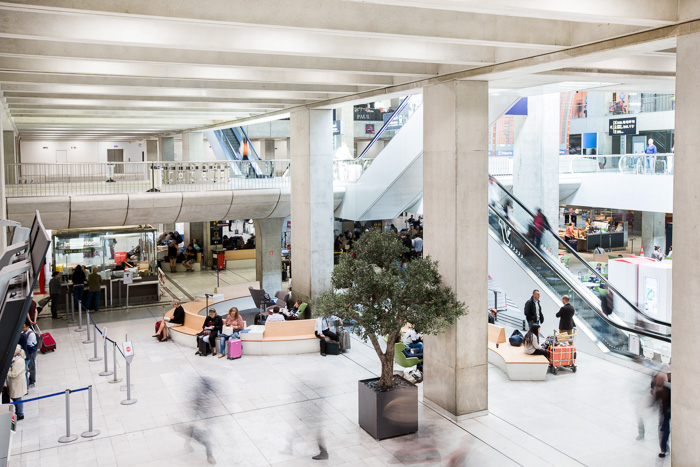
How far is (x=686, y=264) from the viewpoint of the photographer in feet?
23.9

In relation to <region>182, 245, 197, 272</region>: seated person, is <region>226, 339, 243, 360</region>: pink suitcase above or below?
below

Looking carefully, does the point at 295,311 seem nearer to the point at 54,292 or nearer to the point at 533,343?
the point at 533,343

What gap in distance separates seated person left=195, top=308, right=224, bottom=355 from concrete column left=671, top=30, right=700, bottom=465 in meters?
10.3

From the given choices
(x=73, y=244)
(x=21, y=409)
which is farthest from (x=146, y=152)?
(x=21, y=409)

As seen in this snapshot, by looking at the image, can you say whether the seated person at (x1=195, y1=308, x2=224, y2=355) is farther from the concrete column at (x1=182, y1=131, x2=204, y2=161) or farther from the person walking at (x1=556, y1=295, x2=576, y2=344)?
the concrete column at (x1=182, y1=131, x2=204, y2=161)

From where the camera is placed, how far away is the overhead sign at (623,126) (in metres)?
33.5

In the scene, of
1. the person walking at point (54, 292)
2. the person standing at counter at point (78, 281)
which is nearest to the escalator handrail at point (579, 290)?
the person standing at counter at point (78, 281)

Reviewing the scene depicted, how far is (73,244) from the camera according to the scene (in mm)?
21500

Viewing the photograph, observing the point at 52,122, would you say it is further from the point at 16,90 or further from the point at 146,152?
the point at 146,152

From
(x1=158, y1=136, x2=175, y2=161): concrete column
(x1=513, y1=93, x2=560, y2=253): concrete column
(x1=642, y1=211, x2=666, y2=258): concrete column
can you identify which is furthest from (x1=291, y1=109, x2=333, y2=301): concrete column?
(x1=158, y1=136, x2=175, y2=161): concrete column

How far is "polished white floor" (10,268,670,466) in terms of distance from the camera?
9.55 m

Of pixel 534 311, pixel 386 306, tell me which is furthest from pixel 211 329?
pixel 534 311

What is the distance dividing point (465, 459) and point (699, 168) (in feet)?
16.7

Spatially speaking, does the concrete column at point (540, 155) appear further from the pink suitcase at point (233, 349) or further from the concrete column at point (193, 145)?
the concrete column at point (193, 145)
